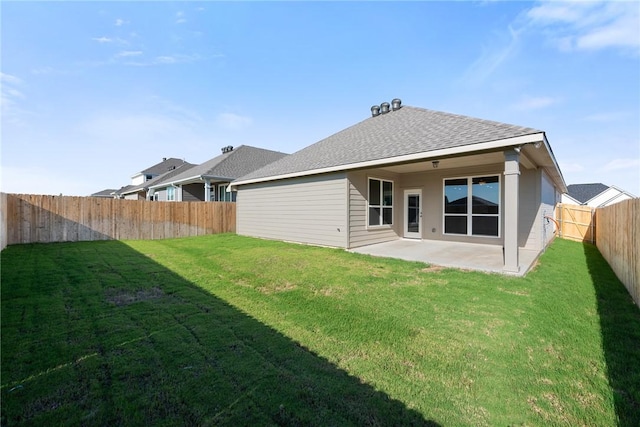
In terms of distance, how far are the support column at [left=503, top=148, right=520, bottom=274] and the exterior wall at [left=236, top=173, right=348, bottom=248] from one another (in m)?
4.52

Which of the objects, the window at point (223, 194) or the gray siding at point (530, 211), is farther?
the window at point (223, 194)

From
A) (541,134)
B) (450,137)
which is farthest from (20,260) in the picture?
(541,134)

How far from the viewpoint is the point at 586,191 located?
3041 centimetres

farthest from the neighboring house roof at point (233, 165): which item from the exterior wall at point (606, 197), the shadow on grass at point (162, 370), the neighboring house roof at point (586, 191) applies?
the exterior wall at point (606, 197)

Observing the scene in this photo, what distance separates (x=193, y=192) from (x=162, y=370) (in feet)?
61.5

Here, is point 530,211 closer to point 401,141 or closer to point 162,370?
point 401,141

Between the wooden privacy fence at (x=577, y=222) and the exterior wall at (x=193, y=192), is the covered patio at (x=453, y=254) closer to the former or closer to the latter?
the wooden privacy fence at (x=577, y=222)

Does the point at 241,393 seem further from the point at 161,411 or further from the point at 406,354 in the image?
the point at 406,354

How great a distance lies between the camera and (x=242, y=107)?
1472cm

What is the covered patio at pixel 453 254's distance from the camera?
685 cm

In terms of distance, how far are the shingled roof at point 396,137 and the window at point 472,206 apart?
2.41 m

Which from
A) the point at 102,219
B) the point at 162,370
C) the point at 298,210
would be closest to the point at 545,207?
the point at 298,210

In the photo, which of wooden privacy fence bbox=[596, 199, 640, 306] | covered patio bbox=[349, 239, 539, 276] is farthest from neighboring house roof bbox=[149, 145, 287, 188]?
wooden privacy fence bbox=[596, 199, 640, 306]

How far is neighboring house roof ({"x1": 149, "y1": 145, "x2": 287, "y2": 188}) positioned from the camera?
1667 cm
